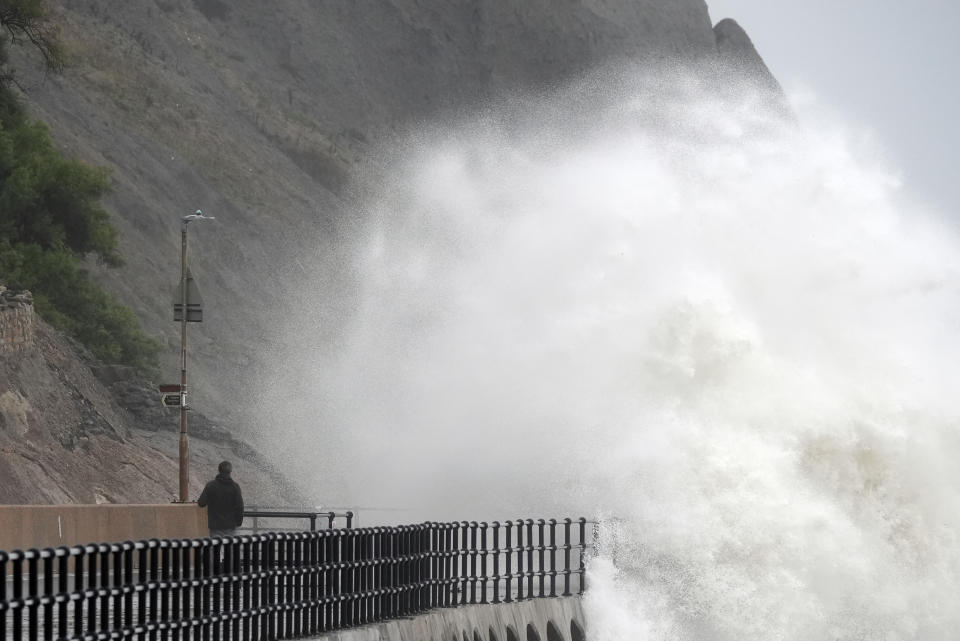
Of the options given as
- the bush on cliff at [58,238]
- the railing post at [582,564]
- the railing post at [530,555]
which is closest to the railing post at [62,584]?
the railing post at [530,555]

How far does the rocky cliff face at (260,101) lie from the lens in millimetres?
73000

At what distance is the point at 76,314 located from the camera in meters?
59.5

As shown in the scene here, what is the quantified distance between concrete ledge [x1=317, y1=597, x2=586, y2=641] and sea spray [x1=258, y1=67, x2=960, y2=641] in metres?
0.85

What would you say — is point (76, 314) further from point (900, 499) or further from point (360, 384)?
point (900, 499)

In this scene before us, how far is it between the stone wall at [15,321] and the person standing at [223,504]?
24.5m

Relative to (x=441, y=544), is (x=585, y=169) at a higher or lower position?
higher

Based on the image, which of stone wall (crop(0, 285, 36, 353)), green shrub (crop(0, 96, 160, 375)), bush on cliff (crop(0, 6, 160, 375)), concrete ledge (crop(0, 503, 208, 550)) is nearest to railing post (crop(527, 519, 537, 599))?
concrete ledge (crop(0, 503, 208, 550))

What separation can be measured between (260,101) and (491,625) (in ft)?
→ 268

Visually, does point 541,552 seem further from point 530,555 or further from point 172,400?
point 172,400

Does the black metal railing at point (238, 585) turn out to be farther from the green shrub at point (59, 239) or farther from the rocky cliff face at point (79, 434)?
the green shrub at point (59, 239)

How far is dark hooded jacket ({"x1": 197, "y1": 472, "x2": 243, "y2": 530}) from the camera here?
877 inches

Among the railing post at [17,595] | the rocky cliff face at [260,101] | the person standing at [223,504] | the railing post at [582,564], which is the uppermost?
the rocky cliff face at [260,101]

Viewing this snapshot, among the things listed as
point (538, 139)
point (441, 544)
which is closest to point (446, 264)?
point (538, 139)

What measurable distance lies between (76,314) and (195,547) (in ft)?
159
